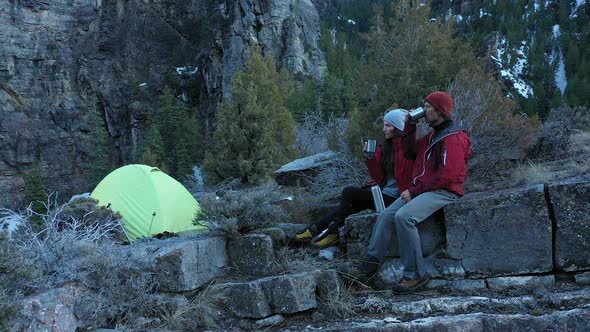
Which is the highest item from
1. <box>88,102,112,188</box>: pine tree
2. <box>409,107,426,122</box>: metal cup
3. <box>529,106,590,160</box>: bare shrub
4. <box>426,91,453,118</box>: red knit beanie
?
<box>426,91,453,118</box>: red knit beanie

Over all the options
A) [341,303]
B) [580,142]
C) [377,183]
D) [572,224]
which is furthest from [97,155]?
[572,224]

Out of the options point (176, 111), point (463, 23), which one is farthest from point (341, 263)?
point (463, 23)

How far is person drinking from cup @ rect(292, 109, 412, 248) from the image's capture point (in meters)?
5.23

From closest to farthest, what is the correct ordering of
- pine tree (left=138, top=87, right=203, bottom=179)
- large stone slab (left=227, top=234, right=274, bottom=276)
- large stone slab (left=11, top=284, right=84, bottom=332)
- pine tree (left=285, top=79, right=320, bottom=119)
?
large stone slab (left=11, top=284, right=84, bottom=332), large stone slab (left=227, top=234, right=274, bottom=276), pine tree (left=285, top=79, right=320, bottom=119), pine tree (left=138, top=87, right=203, bottom=179)

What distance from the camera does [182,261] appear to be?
4.66 m

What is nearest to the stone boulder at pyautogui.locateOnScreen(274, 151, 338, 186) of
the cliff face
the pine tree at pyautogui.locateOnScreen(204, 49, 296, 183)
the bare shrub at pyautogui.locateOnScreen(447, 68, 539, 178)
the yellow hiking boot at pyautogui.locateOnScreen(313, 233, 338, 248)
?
the bare shrub at pyautogui.locateOnScreen(447, 68, 539, 178)

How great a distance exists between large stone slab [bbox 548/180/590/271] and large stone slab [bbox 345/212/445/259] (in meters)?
1.00

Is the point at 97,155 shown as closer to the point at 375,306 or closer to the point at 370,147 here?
the point at 370,147

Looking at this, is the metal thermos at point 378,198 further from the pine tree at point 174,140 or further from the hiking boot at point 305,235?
the pine tree at point 174,140

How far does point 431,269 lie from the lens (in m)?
4.66

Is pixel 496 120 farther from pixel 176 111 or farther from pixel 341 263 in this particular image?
pixel 176 111

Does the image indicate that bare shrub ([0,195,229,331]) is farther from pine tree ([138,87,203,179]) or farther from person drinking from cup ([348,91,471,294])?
pine tree ([138,87,203,179])

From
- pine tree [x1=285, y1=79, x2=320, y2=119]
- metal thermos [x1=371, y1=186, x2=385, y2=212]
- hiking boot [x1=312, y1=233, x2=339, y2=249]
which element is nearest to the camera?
metal thermos [x1=371, y1=186, x2=385, y2=212]

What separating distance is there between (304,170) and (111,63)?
157 feet
